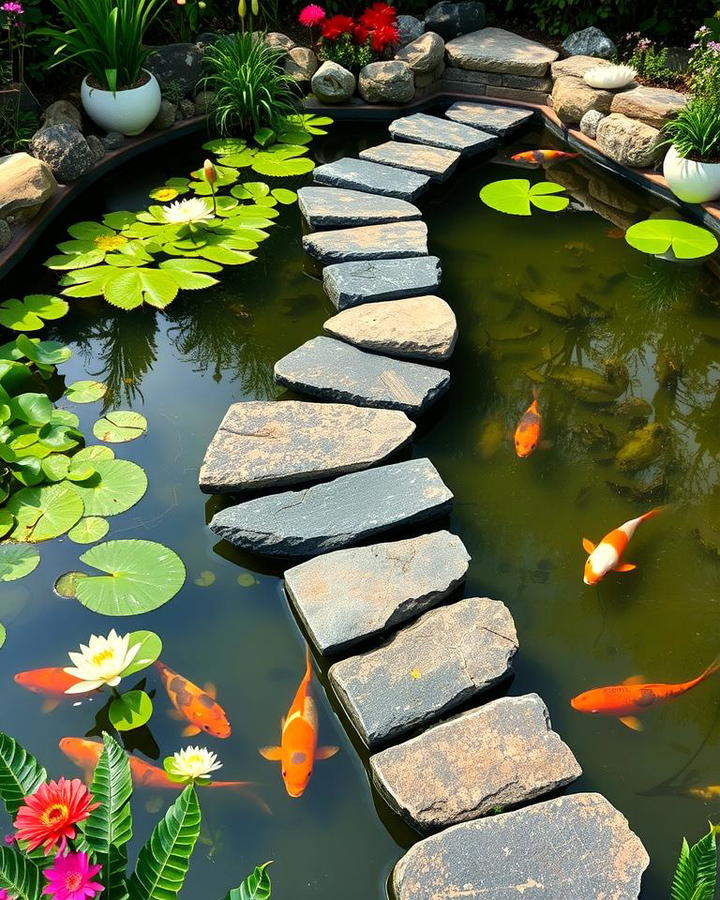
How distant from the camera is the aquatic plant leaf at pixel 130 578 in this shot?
8.57 ft

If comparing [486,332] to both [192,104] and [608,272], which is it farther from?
[192,104]

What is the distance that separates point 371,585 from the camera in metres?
2.61

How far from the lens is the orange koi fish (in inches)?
87.0

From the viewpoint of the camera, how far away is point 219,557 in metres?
2.84

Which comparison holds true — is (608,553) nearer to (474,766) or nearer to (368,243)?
(474,766)

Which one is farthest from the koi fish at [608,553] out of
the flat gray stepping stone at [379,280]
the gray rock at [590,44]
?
the gray rock at [590,44]

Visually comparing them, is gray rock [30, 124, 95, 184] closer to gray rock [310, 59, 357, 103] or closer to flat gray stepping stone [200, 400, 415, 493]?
gray rock [310, 59, 357, 103]

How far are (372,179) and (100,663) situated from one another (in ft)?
10.8

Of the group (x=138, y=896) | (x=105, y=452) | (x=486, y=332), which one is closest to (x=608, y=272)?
(x=486, y=332)

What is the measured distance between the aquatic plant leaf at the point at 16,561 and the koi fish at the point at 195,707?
63 cm

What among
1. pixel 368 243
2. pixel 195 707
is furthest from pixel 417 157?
pixel 195 707

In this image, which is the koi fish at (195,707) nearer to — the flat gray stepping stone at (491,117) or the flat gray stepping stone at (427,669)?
the flat gray stepping stone at (427,669)

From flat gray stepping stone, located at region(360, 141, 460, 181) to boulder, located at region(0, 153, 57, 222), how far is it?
69.6 inches

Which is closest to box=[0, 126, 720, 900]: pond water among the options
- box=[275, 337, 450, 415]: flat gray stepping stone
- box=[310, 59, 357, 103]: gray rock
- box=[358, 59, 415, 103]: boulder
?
box=[275, 337, 450, 415]: flat gray stepping stone
